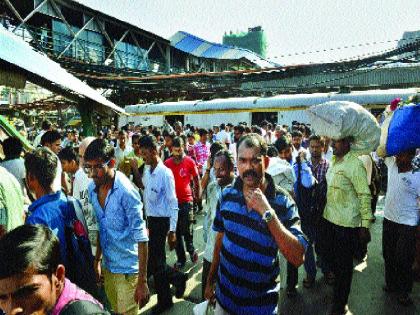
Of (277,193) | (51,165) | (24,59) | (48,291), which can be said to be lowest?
(48,291)

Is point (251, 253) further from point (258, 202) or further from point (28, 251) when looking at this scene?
point (28, 251)

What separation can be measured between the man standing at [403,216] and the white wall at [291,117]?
9087mm

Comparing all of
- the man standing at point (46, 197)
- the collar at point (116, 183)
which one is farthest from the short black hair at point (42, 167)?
the collar at point (116, 183)

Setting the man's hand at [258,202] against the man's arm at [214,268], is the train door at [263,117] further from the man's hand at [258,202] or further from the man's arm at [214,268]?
the man's hand at [258,202]

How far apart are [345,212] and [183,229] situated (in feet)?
8.00

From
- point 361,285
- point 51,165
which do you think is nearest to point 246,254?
point 51,165

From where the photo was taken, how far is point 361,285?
4.16 metres

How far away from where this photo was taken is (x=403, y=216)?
11.7 feet

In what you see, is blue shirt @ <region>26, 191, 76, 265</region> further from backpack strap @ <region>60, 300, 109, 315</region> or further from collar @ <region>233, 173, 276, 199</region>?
collar @ <region>233, 173, 276, 199</region>

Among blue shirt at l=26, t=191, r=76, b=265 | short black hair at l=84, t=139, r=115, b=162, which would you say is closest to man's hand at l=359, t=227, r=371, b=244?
short black hair at l=84, t=139, r=115, b=162

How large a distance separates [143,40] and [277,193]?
29.6 meters

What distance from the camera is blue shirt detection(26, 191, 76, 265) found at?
1.97 meters

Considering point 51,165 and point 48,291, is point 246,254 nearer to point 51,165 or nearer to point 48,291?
point 48,291

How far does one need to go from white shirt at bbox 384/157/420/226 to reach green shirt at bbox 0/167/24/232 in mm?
3700
